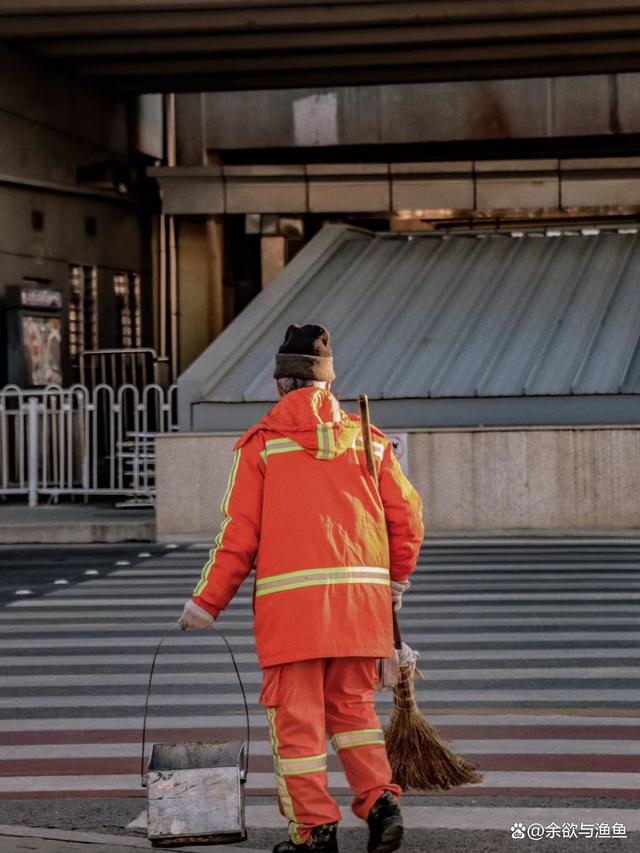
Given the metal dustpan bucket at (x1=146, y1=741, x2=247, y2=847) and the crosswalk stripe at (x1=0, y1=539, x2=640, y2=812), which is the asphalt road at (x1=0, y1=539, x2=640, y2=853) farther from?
the metal dustpan bucket at (x1=146, y1=741, x2=247, y2=847)

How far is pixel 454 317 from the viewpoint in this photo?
20.7m

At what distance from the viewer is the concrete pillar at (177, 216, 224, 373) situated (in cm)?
2692

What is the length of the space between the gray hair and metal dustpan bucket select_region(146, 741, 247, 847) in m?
1.27

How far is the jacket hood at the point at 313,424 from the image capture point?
18.5 feet

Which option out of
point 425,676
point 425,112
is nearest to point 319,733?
point 425,676

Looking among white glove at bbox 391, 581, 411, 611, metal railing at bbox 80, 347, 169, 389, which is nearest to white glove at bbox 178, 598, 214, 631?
white glove at bbox 391, 581, 411, 611

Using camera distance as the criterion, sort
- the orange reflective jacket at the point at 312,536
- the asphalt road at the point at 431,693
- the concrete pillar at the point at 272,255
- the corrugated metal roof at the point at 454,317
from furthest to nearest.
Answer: the concrete pillar at the point at 272,255 → the corrugated metal roof at the point at 454,317 → the asphalt road at the point at 431,693 → the orange reflective jacket at the point at 312,536

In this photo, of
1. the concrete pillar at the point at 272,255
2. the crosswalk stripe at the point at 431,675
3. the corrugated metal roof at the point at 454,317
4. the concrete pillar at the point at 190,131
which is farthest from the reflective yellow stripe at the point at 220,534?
the concrete pillar at the point at 190,131

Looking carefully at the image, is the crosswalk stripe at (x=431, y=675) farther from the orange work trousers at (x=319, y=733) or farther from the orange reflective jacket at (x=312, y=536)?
the orange reflective jacket at (x=312, y=536)

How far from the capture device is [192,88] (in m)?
25.9

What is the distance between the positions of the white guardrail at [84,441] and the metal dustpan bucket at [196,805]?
1342 cm

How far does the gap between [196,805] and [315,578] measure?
82 centimetres

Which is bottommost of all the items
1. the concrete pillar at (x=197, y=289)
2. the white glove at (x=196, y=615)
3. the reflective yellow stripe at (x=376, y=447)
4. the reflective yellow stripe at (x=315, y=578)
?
the white glove at (x=196, y=615)

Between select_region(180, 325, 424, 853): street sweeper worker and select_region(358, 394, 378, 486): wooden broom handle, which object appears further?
select_region(358, 394, 378, 486): wooden broom handle
